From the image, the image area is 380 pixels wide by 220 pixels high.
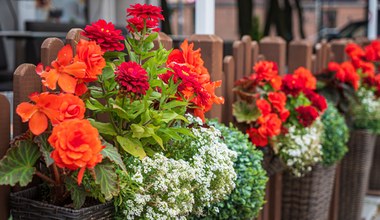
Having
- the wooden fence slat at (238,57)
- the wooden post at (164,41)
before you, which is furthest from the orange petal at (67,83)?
the wooden fence slat at (238,57)

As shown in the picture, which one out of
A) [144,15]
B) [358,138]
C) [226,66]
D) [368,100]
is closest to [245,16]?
[368,100]

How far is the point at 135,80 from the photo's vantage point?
4.67 feet

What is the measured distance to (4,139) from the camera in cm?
158

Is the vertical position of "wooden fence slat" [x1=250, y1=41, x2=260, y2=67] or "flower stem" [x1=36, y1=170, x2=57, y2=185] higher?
"wooden fence slat" [x1=250, y1=41, x2=260, y2=67]

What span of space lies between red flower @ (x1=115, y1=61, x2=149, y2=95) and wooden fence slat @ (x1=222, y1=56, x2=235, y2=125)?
1.05 m

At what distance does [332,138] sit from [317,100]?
0.97ft

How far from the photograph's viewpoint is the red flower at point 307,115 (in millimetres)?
2527

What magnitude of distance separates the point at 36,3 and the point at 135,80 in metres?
6.40

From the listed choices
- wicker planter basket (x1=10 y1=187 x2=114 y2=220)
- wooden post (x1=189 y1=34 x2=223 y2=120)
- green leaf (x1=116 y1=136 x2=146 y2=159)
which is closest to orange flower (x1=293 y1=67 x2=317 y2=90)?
wooden post (x1=189 y1=34 x2=223 y2=120)

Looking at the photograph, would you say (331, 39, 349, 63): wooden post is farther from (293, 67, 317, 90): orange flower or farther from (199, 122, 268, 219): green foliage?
(199, 122, 268, 219): green foliage

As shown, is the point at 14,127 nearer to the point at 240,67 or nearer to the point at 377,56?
the point at 240,67

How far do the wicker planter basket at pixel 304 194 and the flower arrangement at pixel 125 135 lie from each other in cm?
110

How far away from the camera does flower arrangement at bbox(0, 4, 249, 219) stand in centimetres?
133

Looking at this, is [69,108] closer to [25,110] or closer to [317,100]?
[25,110]
